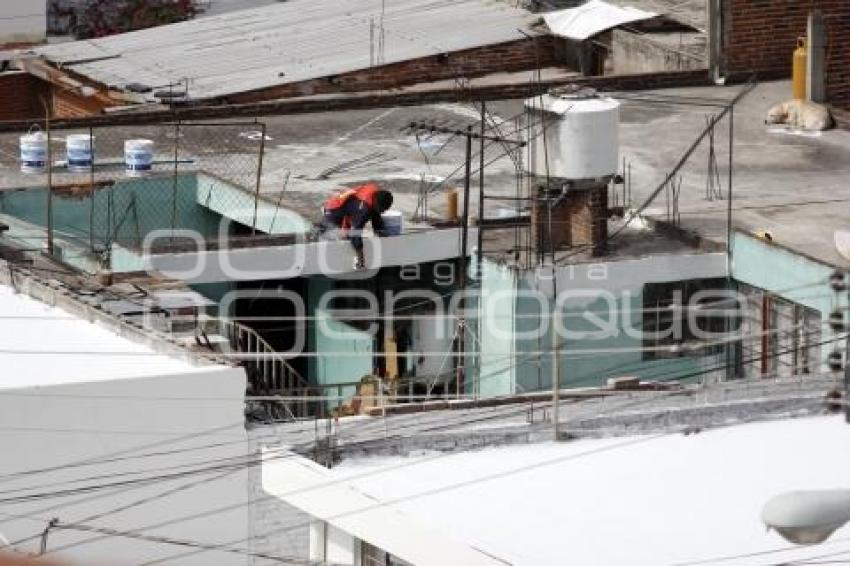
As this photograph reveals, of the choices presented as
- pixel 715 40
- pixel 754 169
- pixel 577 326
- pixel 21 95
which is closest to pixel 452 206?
pixel 577 326

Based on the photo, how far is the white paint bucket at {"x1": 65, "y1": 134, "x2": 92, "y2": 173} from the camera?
35562 millimetres

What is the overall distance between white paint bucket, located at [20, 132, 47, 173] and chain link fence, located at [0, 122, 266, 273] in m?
0.02

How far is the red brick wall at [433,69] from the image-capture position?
4081 cm

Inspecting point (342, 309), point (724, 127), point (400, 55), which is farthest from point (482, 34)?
point (342, 309)

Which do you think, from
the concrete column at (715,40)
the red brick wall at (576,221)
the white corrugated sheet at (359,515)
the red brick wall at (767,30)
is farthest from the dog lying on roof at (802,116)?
the white corrugated sheet at (359,515)

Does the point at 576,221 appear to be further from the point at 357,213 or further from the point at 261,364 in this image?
the point at 261,364

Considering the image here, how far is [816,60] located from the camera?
3803cm

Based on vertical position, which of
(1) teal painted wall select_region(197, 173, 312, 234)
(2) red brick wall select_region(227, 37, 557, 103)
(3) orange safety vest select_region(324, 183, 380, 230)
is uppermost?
(2) red brick wall select_region(227, 37, 557, 103)

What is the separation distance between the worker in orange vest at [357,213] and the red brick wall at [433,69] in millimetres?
7599

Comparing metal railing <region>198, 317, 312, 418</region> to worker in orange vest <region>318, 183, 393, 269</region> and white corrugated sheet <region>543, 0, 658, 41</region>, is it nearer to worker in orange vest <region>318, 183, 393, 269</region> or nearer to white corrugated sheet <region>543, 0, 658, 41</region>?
worker in orange vest <region>318, 183, 393, 269</region>

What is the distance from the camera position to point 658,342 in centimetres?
3241

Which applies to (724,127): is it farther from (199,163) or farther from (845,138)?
(199,163)

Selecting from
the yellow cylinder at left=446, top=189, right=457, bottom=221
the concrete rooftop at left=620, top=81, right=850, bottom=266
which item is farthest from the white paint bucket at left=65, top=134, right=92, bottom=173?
the concrete rooftop at left=620, top=81, right=850, bottom=266

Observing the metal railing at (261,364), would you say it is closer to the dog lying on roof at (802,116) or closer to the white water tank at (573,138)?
the white water tank at (573,138)
